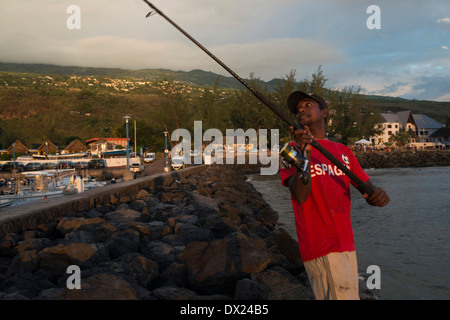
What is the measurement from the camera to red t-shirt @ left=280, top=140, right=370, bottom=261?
2.56m

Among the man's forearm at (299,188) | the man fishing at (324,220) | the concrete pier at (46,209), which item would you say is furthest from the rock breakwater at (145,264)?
the man's forearm at (299,188)

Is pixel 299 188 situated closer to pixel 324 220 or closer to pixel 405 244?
pixel 324 220

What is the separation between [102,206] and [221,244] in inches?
227

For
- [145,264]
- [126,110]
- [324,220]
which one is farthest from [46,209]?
[126,110]

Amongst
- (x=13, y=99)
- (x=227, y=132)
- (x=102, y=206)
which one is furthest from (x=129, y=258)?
(x=13, y=99)

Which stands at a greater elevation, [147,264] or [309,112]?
[309,112]

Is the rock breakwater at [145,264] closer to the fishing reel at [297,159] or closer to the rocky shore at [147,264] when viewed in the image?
the rocky shore at [147,264]

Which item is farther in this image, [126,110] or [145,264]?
[126,110]

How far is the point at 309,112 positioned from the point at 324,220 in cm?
82

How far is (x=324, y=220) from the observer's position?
2.59m

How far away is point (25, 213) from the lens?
692cm

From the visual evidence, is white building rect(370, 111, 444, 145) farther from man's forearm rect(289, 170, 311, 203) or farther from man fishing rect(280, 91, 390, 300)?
man's forearm rect(289, 170, 311, 203)

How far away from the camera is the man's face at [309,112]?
2.87 metres
